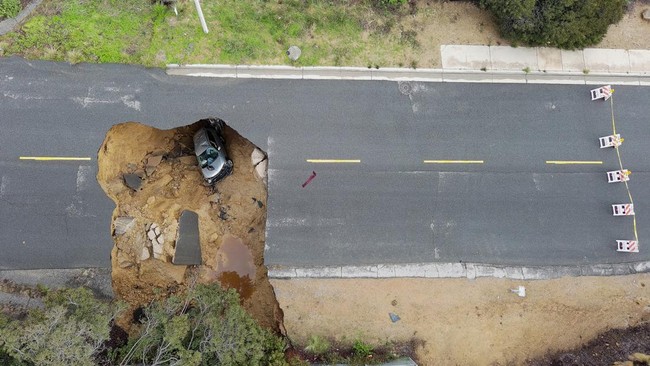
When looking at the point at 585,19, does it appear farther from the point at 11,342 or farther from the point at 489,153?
the point at 11,342

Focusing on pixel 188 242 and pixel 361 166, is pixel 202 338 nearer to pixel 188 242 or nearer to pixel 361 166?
pixel 188 242

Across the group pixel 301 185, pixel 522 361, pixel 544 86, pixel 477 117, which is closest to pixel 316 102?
pixel 301 185

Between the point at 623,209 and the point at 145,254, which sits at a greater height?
the point at 623,209

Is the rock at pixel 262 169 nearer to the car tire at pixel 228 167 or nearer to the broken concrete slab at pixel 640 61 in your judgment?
the car tire at pixel 228 167

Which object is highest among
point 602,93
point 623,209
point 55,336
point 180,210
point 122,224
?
point 602,93

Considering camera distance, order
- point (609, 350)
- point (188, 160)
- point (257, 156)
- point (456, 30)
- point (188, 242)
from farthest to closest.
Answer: point (456, 30) < point (188, 160) < point (188, 242) < point (257, 156) < point (609, 350)

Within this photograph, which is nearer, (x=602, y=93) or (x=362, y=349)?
(x=362, y=349)

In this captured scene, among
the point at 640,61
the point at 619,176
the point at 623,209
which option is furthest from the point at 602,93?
the point at 623,209
